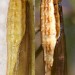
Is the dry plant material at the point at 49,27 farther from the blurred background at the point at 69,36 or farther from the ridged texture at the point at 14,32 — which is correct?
the ridged texture at the point at 14,32

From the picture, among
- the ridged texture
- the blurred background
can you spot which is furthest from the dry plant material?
the ridged texture

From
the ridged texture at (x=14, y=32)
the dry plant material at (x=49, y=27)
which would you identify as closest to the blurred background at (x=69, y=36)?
the dry plant material at (x=49, y=27)

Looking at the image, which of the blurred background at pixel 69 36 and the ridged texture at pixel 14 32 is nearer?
the blurred background at pixel 69 36

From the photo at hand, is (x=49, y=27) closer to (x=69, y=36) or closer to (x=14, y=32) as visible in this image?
(x=69, y=36)

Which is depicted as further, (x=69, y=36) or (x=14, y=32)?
(x=14, y=32)

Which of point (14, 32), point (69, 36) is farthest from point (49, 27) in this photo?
point (14, 32)
